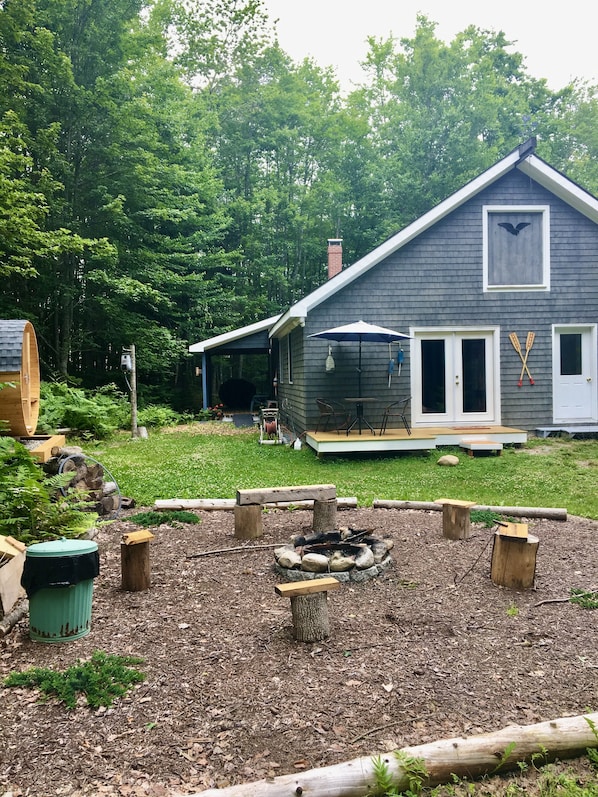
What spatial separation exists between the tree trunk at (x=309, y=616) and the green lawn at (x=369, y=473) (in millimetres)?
3688

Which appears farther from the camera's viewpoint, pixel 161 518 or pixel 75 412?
pixel 75 412

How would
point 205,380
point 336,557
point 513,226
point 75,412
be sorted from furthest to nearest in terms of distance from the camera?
point 205,380, point 75,412, point 513,226, point 336,557

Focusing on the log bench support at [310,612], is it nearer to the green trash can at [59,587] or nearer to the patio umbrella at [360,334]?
the green trash can at [59,587]

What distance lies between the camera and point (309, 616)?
10.9ft

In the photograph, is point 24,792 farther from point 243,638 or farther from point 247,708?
point 243,638

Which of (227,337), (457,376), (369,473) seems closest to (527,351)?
(457,376)

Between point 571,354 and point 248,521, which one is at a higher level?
point 571,354

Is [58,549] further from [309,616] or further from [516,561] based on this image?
[516,561]

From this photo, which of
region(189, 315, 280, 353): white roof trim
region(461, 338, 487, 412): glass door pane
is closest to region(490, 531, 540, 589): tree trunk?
region(461, 338, 487, 412): glass door pane

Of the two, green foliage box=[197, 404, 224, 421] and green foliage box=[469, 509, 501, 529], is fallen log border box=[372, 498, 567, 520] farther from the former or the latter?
green foliage box=[197, 404, 224, 421]

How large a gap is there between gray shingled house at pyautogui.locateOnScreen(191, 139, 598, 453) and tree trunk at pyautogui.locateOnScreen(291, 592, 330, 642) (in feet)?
27.0

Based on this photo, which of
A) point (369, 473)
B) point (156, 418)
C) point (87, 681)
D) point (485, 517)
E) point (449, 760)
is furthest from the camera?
A: point (156, 418)

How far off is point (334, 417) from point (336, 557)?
753cm

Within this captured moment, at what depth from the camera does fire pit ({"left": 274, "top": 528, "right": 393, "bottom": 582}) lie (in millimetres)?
4277
